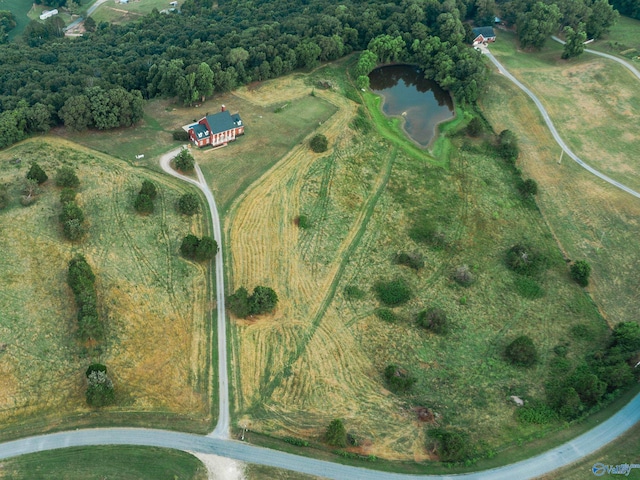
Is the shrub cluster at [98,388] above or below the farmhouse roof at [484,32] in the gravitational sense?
below

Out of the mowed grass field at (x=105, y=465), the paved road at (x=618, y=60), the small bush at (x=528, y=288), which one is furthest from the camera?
the paved road at (x=618, y=60)

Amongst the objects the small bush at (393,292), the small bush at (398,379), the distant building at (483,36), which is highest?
the distant building at (483,36)

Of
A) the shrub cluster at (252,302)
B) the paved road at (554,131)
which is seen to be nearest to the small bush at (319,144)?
the shrub cluster at (252,302)

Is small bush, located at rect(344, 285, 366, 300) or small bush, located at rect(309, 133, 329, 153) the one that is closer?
small bush, located at rect(344, 285, 366, 300)

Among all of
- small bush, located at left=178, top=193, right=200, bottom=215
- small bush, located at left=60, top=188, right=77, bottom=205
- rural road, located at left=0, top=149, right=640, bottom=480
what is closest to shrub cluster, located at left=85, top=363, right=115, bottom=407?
rural road, located at left=0, top=149, right=640, bottom=480

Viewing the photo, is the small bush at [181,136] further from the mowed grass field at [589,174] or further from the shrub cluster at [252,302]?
the mowed grass field at [589,174]

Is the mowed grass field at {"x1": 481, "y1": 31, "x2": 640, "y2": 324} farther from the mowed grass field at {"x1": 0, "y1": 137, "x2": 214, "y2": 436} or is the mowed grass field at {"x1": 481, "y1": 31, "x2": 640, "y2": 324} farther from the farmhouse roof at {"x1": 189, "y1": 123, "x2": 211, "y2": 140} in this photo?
the farmhouse roof at {"x1": 189, "y1": 123, "x2": 211, "y2": 140}
